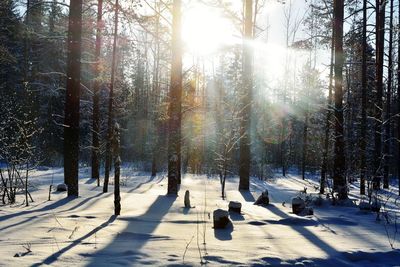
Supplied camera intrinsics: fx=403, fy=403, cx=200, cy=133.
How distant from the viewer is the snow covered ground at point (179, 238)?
5188 mm

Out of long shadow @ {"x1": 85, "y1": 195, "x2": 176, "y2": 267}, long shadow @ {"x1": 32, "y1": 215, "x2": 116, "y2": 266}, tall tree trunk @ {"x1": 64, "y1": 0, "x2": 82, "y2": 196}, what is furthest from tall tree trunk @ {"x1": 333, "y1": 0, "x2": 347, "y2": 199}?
tall tree trunk @ {"x1": 64, "y1": 0, "x2": 82, "y2": 196}

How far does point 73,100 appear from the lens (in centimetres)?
1144

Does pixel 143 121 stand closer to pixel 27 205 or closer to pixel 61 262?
pixel 27 205

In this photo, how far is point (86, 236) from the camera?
6.26m

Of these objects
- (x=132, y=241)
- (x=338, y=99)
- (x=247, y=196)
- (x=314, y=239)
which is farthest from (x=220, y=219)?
(x=247, y=196)

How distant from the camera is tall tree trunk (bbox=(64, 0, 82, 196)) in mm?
11219

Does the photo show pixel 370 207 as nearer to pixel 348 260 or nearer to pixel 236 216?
pixel 236 216

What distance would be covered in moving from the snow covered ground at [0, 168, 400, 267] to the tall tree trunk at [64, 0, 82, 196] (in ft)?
4.69

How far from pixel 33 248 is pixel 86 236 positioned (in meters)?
1.02

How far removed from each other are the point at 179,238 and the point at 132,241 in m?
0.79

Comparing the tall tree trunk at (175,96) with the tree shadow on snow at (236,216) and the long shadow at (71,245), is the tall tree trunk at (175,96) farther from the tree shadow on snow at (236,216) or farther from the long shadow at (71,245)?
the long shadow at (71,245)

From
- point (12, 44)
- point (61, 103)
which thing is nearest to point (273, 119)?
point (61, 103)

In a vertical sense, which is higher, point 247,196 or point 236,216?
point 236,216

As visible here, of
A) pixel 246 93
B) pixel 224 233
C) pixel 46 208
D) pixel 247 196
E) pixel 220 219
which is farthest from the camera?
pixel 246 93
